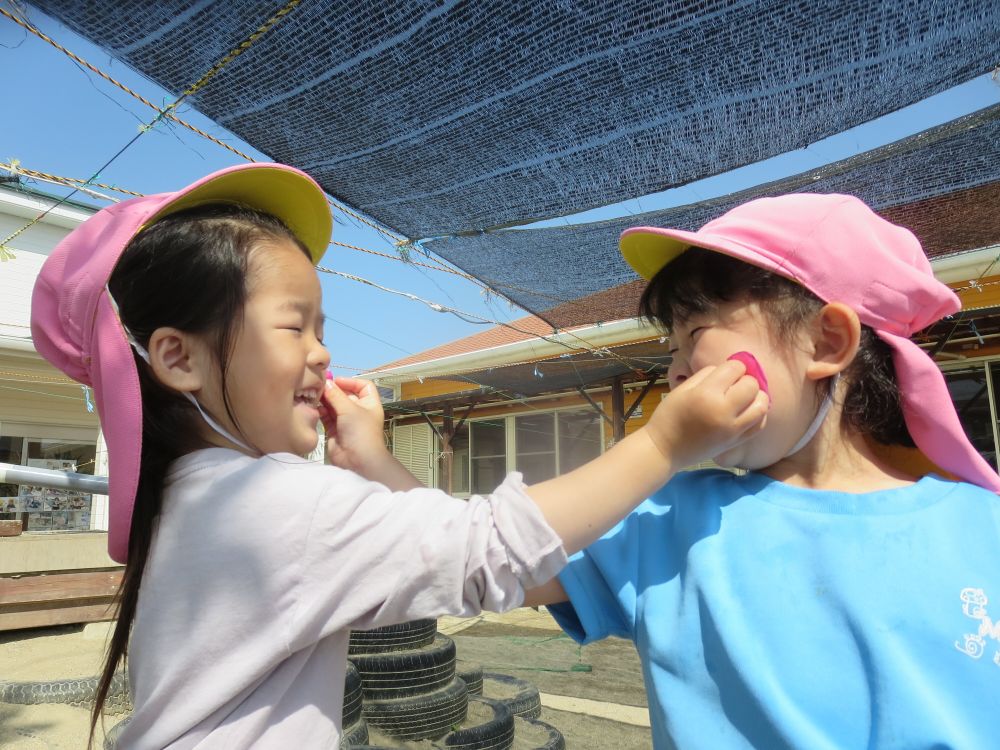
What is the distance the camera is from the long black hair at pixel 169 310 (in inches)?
44.4

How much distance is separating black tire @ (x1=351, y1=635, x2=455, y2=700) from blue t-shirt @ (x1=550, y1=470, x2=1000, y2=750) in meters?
2.55

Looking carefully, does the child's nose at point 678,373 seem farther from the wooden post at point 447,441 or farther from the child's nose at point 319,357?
the wooden post at point 447,441

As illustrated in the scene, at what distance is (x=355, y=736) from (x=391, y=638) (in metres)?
0.82

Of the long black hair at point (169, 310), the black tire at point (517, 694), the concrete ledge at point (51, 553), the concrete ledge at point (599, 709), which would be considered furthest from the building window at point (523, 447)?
the long black hair at point (169, 310)

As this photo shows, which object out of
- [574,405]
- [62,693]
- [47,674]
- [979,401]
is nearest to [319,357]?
[62,693]

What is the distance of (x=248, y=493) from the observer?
100cm

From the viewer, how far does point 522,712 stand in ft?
13.5

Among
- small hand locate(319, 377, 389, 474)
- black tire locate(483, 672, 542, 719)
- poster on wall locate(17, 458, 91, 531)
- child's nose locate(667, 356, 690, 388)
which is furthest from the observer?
poster on wall locate(17, 458, 91, 531)

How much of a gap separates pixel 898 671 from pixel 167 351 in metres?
1.14

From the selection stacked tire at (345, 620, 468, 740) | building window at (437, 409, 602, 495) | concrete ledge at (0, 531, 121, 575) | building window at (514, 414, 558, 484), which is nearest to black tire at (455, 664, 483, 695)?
stacked tire at (345, 620, 468, 740)

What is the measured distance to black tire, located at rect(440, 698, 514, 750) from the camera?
3.12 m

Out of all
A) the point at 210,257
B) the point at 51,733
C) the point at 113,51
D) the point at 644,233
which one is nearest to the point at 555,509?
the point at 644,233

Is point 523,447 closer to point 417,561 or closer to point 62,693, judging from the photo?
point 62,693

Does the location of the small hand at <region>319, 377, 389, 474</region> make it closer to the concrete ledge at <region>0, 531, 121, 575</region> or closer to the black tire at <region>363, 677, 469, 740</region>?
the black tire at <region>363, 677, 469, 740</region>
